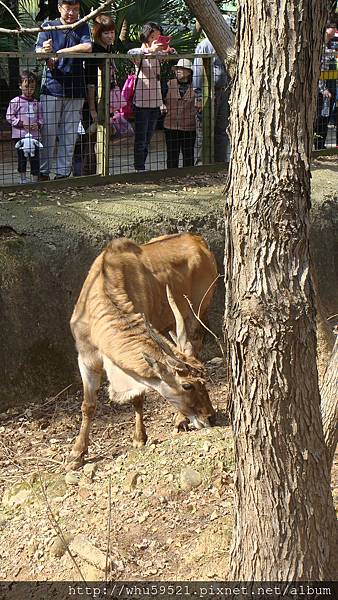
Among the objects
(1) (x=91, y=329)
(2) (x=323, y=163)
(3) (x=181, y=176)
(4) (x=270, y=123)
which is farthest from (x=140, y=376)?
(2) (x=323, y=163)

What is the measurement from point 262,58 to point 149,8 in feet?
34.6

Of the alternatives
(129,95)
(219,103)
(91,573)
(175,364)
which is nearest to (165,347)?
(175,364)

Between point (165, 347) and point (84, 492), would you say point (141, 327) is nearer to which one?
point (165, 347)

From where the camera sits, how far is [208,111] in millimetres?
10180

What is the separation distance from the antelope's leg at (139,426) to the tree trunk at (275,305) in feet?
8.25

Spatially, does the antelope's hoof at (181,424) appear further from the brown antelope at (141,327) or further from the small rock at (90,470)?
the small rock at (90,470)

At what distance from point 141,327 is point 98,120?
372 centimetres

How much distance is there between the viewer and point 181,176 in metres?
9.85

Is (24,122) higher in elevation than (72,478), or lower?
higher

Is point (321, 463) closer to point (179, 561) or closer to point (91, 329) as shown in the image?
point (179, 561)

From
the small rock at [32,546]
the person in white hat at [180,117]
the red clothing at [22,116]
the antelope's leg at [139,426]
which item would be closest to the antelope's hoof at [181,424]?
the antelope's leg at [139,426]

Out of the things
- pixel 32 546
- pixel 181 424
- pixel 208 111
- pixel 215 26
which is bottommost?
pixel 32 546

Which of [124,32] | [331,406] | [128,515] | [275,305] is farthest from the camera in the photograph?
[124,32]

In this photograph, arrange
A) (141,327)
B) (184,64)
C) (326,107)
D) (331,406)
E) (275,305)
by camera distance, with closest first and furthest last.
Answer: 1. (275,305)
2. (331,406)
3. (141,327)
4. (184,64)
5. (326,107)
